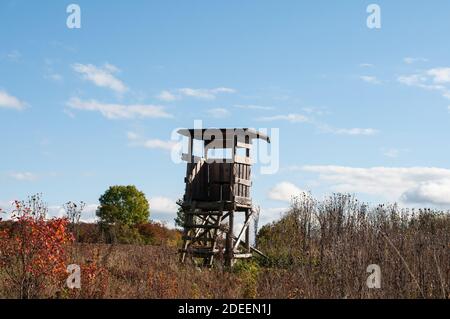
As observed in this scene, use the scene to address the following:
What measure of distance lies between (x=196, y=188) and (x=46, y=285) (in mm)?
8905

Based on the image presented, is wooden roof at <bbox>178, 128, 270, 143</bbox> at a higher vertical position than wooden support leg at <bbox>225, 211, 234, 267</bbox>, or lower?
higher

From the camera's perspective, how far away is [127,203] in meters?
40.1

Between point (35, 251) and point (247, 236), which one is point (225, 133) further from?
point (35, 251)

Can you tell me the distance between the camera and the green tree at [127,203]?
39438mm

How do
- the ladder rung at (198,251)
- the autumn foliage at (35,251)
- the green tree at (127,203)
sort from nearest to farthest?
1. the autumn foliage at (35,251)
2. the ladder rung at (198,251)
3. the green tree at (127,203)

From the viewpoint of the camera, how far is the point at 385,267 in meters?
9.61

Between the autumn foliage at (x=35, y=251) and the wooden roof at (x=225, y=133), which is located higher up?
the wooden roof at (x=225, y=133)

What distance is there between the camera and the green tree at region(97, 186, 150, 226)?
39.4 metres

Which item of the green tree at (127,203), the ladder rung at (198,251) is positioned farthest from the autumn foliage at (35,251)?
the green tree at (127,203)

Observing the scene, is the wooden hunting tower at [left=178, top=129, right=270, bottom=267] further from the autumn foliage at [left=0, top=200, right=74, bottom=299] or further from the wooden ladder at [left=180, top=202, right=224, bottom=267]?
the autumn foliage at [left=0, top=200, right=74, bottom=299]

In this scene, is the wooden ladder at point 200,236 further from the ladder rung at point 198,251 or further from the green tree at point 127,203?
the green tree at point 127,203

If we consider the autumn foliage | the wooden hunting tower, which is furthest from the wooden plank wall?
the autumn foliage

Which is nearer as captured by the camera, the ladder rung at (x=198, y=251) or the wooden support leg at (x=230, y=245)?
the ladder rung at (x=198, y=251)
